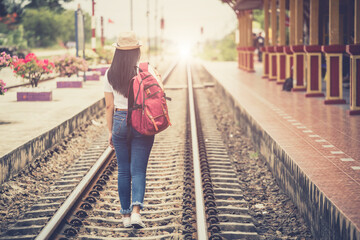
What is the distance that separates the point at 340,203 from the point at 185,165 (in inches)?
142

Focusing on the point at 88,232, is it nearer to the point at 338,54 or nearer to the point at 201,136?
the point at 201,136

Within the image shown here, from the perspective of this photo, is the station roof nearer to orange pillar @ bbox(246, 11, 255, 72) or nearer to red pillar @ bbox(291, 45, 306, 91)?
orange pillar @ bbox(246, 11, 255, 72)

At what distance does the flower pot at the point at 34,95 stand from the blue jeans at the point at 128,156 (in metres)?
10.0

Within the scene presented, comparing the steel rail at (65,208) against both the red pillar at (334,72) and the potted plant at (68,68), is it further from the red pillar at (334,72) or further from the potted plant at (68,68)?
the potted plant at (68,68)

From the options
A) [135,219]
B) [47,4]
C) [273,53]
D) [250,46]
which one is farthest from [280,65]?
[47,4]

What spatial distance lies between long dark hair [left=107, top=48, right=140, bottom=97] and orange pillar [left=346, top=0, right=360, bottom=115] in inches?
259

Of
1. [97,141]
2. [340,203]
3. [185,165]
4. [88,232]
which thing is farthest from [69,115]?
[340,203]

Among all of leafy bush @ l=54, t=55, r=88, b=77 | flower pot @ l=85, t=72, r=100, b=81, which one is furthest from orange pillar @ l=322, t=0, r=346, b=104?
flower pot @ l=85, t=72, r=100, b=81

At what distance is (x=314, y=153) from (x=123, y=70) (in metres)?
3.39

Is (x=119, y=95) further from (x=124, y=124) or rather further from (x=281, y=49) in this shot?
(x=281, y=49)

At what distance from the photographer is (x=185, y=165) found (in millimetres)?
8367

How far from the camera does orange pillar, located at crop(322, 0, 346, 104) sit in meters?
11.9

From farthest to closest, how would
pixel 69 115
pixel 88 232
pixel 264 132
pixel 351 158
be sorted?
pixel 69 115, pixel 264 132, pixel 351 158, pixel 88 232

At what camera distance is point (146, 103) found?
4.95 metres
